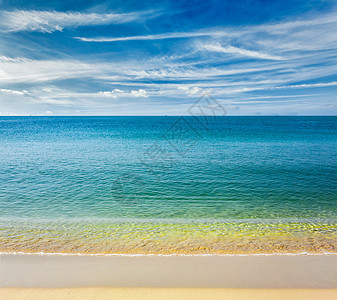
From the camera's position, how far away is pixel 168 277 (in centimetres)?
728

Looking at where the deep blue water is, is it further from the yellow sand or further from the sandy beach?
the yellow sand

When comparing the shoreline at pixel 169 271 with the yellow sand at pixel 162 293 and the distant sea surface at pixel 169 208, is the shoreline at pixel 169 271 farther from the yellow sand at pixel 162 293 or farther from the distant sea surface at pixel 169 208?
the distant sea surface at pixel 169 208

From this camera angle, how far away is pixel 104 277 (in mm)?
7277

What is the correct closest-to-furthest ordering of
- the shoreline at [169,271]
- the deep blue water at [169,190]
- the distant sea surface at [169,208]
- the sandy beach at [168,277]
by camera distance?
1. the sandy beach at [168,277]
2. the shoreline at [169,271]
3. the distant sea surface at [169,208]
4. the deep blue water at [169,190]

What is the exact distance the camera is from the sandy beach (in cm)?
659

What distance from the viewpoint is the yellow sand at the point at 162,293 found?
6457 millimetres

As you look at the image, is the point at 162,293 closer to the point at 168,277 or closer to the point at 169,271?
the point at 168,277

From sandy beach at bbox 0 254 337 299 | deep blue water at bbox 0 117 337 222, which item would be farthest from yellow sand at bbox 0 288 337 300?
deep blue water at bbox 0 117 337 222

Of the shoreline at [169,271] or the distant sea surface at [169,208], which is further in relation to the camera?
the distant sea surface at [169,208]

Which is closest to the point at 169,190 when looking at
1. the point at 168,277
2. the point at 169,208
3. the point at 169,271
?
the point at 169,208

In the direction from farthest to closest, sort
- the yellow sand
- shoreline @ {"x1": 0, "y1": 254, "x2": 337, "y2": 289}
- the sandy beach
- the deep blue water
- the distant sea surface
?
the deep blue water < the distant sea surface < shoreline @ {"x1": 0, "y1": 254, "x2": 337, "y2": 289} < the sandy beach < the yellow sand

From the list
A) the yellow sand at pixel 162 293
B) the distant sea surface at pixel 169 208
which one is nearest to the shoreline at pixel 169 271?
the yellow sand at pixel 162 293

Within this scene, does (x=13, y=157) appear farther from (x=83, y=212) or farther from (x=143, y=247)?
(x=143, y=247)

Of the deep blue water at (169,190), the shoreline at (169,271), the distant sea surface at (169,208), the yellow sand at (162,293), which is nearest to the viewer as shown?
the yellow sand at (162,293)
